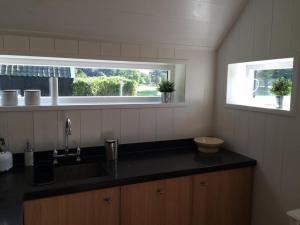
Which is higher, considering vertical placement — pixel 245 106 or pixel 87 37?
pixel 87 37

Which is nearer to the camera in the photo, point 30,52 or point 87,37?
point 30,52

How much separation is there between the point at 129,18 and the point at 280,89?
1218mm

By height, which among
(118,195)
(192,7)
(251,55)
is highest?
(192,7)

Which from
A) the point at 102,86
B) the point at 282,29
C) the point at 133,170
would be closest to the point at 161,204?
the point at 133,170

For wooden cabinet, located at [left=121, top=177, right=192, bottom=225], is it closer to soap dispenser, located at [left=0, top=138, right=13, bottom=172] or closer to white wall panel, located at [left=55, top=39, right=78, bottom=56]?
soap dispenser, located at [left=0, top=138, right=13, bottom=172]

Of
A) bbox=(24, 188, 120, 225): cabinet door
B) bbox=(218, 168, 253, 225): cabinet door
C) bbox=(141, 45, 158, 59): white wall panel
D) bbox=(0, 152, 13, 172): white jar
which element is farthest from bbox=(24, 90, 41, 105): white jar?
bbox=(218, 168, 253, 225): cabinet door

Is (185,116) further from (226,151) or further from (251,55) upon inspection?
(251,55)

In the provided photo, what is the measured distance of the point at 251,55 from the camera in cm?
203

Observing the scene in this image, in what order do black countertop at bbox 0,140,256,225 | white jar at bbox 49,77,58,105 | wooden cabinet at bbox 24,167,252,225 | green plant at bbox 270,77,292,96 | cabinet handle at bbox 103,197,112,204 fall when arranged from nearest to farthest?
black countertop at bbox 0,140,256,225 → wooden cabinet at bbox 24,167,252,225 → cabinet handle at bbox 103,197,112,204 → green plant at bbox 270,77,292,96 → white jar at bbox 49,77,58,105

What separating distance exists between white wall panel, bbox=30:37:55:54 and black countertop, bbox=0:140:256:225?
32.3 inches

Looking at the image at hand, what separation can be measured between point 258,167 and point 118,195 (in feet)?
3.64

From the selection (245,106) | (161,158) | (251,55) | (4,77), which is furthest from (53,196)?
(251,55)

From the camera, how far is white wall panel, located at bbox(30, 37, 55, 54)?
1838 millimetres

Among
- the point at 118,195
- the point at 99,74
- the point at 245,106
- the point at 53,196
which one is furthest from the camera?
the point at 99,74
